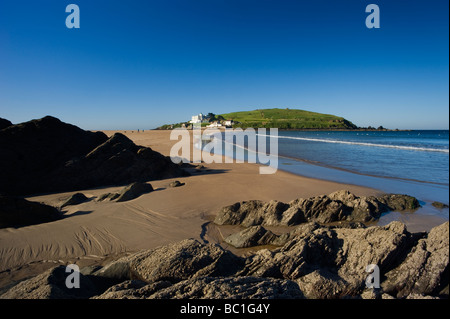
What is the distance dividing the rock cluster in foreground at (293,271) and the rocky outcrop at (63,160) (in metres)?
8.50

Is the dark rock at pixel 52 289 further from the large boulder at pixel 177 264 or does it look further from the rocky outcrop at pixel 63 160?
the rocky outcrop at pixel 63 160

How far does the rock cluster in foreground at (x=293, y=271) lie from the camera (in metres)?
3.09

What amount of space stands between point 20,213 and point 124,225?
290 centimetres

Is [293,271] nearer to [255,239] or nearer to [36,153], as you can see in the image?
[255,239]

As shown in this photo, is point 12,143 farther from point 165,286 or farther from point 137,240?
point 165,286

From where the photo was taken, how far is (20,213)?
21.5 ft

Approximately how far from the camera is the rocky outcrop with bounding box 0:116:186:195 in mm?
10336

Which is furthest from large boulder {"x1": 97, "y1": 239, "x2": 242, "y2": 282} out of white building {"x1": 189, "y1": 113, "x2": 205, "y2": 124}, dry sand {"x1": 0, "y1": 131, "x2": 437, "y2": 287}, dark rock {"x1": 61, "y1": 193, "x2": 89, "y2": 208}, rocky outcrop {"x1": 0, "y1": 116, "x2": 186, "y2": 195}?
white building {"x1": 189, "y1": 113, "x2": 205, "y2": 124}

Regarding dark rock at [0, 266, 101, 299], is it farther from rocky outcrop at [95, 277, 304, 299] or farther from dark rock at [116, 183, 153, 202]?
dark rock at [116, 183, 153, 202]

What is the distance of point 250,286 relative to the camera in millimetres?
2979

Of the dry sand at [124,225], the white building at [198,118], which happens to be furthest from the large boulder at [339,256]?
the white building at [198,118]

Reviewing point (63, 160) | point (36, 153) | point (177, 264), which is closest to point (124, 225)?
point (177, 264)
